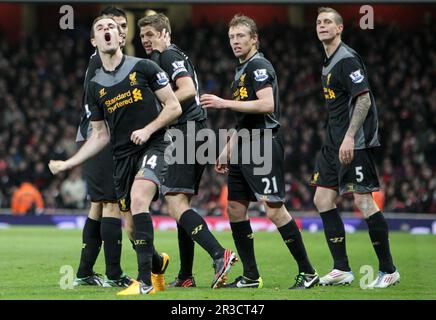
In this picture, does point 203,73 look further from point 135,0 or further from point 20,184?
point 135,0

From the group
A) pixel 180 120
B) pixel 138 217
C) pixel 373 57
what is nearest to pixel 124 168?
pixel 138 217

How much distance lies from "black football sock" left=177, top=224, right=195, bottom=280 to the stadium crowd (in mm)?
13310

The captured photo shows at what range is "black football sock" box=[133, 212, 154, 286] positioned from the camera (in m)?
7.95

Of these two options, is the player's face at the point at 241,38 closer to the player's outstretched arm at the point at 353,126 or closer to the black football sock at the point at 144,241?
the player's outstretched arm at the point at 353,126

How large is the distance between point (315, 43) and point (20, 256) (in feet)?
57.1

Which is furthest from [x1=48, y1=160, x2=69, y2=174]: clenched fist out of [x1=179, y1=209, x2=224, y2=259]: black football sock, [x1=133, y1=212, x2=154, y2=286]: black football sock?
[x1=179, y1=209, x2=224, y2=259]: black football sock

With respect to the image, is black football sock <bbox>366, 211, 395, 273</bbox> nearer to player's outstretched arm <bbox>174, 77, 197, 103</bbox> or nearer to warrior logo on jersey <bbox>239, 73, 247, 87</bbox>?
warrior logo on jersey <bbox>239, 73, 247, 87</bbox>

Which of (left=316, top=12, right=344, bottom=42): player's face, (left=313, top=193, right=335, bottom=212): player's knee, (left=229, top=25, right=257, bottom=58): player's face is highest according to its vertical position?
(left=316, top=12, right=344, bottom=42): player's face

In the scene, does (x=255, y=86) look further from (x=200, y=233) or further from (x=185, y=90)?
(x=200, y=233)

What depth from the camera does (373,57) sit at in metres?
27.6

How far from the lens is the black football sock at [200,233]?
8.70 meters

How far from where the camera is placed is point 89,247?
950cm
